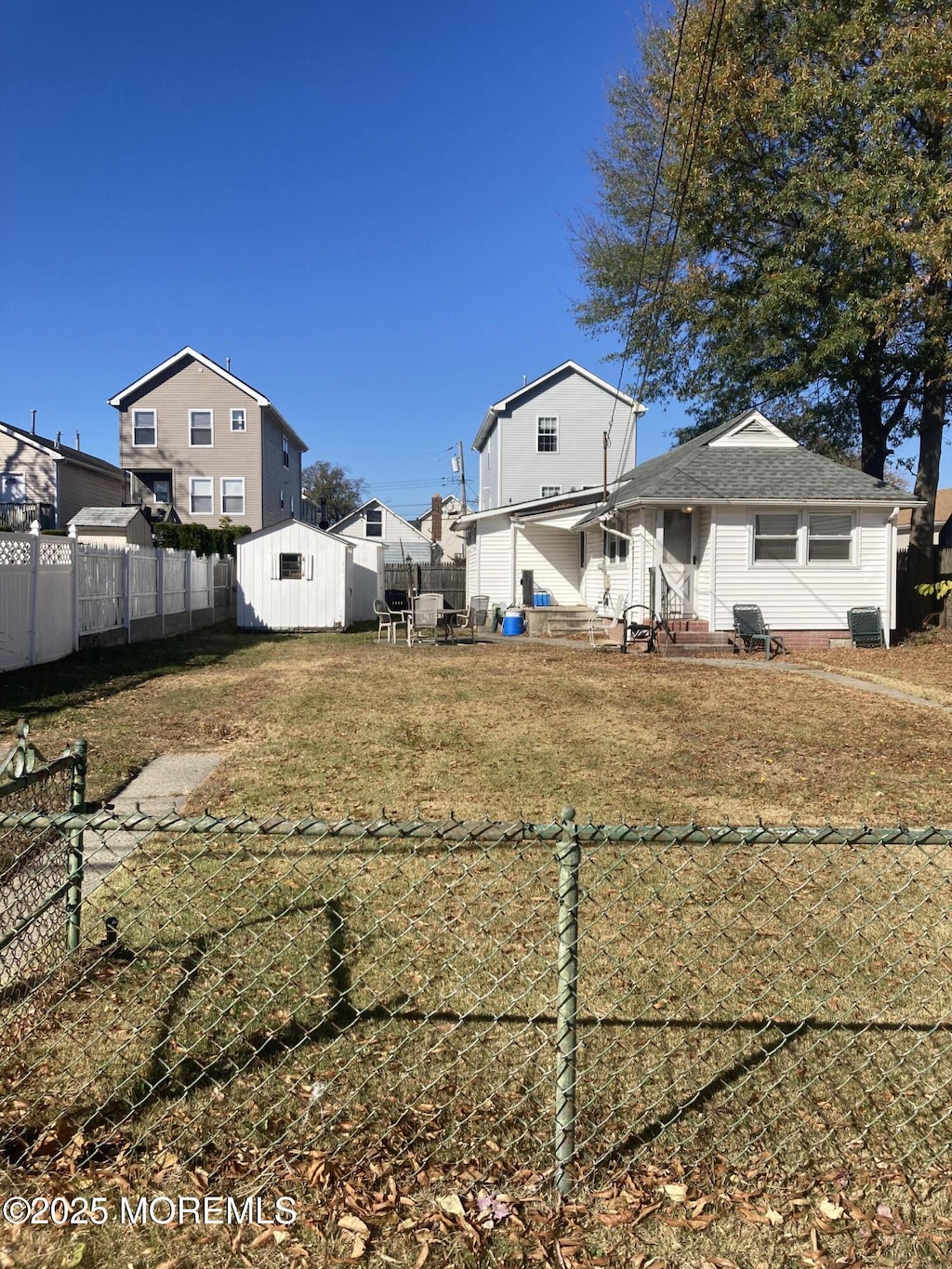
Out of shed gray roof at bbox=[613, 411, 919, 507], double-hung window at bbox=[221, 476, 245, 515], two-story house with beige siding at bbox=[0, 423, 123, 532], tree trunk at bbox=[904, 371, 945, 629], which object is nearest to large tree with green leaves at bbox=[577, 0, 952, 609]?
tree trunk at bbox=[904, 371, 945, 629]

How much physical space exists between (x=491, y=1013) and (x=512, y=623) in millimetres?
17896

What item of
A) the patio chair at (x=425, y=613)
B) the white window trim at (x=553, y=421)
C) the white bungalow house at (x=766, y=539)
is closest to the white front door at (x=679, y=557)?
the white bungalow house at (x=766, y=539)

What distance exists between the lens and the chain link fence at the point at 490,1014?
2477 millimetres

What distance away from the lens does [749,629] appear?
16516 mm

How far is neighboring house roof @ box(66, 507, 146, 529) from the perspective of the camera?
69.9 ft

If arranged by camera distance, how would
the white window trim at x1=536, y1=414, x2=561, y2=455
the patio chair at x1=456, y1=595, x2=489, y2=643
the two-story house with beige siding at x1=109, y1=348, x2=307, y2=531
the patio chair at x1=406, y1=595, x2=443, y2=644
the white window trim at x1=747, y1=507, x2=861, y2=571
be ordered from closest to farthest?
the white window trim at x1=747, y1=507, x2=861, y2=571 → the patio chair at x1=406, y1=595, x2=443, y2=644 → the patio chair at x1=456, y1=595, x2=489, y2=643 → the two-story house with beige siding at x1=109, y1=348, x2=307, y2=531 → the white window trim at x1=536, y1=414, x2=561, y2=455

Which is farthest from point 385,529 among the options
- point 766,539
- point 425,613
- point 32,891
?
point 32,891

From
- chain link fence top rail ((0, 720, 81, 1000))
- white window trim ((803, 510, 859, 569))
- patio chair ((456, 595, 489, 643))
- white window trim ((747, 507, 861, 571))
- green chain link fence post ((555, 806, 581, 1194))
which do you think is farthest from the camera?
patio chair ((456, 595, 489, 643))

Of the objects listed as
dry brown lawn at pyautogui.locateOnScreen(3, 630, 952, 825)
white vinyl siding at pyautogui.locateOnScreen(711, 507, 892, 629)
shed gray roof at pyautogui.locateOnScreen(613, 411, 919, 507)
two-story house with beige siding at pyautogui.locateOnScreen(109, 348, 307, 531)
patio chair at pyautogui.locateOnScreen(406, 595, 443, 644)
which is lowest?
dry brown lawn at pyautogui.locateOnScreen(3, 630, 952, 825)

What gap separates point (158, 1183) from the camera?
2.34 metres

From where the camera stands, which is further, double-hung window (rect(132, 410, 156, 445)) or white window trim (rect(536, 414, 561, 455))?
white window trim (rect(536, 414, 561, 455))

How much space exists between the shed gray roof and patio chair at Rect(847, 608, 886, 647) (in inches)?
89.1

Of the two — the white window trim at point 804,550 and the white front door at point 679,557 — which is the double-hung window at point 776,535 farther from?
the white front door at point 679,557

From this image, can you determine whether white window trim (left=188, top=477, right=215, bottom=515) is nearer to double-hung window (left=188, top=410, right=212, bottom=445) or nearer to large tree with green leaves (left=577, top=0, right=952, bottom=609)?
double-hung window (left=188, top=410, right=212, bottom=445)
